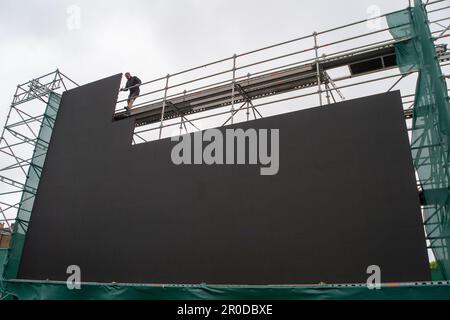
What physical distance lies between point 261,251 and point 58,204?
6.74 metres

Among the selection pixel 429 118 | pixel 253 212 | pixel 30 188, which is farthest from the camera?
pixel 30 188

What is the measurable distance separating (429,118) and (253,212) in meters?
3.73

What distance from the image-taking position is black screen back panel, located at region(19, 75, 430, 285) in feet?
18.5

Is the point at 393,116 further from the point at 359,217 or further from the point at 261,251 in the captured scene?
the point at 261,251

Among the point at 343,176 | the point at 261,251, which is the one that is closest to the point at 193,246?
the point at 261,251

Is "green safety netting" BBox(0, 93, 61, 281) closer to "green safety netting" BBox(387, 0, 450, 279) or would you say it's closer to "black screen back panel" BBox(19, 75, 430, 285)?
"black screen back panel" BBox(19, 75, 430, 285)

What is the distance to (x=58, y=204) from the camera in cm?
986

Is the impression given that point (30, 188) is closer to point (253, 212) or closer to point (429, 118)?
point (253, 212)

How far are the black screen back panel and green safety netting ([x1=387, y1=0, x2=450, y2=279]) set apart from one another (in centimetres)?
49

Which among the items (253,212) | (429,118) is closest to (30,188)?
(253,212)

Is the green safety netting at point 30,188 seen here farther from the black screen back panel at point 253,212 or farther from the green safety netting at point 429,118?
the green safety netting at point 429,118

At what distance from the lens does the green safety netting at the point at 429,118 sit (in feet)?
17.4

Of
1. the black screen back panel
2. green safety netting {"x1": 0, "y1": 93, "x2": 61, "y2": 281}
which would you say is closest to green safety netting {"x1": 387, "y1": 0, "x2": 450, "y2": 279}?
the black screen back panel

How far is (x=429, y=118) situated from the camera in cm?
593
